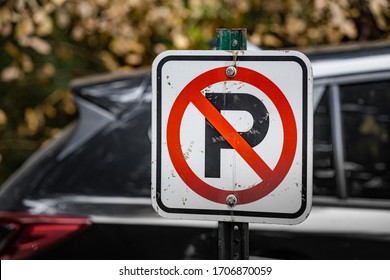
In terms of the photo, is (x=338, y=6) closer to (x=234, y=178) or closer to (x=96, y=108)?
(x=96, y=108)

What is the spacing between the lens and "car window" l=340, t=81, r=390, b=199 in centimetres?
345

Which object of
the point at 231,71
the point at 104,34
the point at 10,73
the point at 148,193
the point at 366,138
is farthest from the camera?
the point at 104,34

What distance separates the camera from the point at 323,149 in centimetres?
348

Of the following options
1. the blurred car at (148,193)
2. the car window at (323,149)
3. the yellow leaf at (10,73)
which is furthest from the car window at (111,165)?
the yellow leaf at (10,73)

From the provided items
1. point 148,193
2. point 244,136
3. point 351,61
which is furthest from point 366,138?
point 244,136

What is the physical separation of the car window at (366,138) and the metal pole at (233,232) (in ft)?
3.61

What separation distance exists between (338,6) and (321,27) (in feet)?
0.93

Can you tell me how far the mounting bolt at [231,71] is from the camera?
2365mm

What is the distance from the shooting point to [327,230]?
130 inches

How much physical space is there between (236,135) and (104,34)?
384 centimetres

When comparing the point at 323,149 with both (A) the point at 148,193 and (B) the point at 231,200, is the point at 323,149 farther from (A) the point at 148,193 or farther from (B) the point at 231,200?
(B) the point at 231,200

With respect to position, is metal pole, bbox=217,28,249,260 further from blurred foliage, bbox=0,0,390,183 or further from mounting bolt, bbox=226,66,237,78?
blurred foliage, bbox=0,0,390,183

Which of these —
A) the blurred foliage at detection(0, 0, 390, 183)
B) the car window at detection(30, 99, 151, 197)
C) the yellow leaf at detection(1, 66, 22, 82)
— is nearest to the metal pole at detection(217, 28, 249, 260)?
the car window at detection(30, 99, 151, 197)
